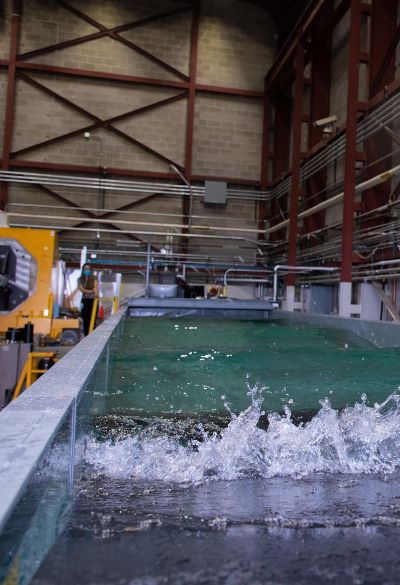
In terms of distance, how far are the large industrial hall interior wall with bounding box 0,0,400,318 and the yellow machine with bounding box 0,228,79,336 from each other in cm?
469

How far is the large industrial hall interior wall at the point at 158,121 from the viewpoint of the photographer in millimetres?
11273

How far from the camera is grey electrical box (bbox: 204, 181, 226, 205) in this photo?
11805 mm

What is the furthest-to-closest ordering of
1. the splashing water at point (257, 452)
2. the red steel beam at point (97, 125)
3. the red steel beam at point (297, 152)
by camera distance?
the red steel beam at point (97, 125) → the red steel beam at point (297, 152) → the splashing water at point (257, 452)

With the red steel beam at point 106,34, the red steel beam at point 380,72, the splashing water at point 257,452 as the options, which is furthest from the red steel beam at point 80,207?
the splashing water at point 257,452

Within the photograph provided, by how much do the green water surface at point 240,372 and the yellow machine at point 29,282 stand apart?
194 centimetres

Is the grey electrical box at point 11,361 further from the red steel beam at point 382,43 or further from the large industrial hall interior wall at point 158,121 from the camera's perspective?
the red steel beam at point 382,43

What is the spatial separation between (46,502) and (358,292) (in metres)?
8.05

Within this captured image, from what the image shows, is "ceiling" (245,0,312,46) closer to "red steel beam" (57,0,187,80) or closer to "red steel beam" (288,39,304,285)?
"red steel beam" (288,39,304,285)

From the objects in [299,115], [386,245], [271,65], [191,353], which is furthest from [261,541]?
[271,65]

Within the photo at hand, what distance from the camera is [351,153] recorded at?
7.37 meters

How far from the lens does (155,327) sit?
5512 mm

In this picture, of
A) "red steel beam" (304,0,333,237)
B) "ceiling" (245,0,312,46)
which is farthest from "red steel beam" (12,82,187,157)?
"red steel beam" (304,0,333,237)

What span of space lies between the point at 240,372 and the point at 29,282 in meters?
3.97

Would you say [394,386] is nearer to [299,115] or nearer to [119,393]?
[119,393]
